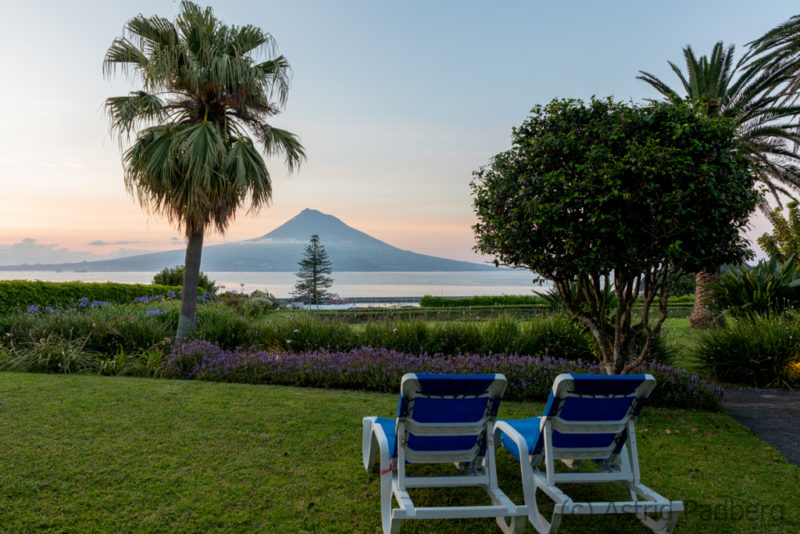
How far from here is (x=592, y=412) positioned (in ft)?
9.76

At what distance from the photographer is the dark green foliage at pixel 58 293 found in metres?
11.3

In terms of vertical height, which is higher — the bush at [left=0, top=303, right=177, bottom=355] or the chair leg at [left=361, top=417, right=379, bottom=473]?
the bush at [left=0, top=303, right=177, bottom=355]

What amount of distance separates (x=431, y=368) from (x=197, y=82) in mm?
6936

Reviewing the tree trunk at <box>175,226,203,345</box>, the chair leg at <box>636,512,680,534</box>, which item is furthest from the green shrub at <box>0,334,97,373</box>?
the chair leg at <box>636,512,680,534</box>

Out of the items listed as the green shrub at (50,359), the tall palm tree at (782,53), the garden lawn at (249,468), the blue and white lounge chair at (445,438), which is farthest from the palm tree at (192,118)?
the tall palm tree at (782,53)

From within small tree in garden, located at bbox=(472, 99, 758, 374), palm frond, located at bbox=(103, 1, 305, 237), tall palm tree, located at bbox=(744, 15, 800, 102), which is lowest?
small tree in garden, located at bbox=(472, 99, 758, 374)

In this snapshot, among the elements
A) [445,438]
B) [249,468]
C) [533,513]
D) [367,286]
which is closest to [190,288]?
[249,468]

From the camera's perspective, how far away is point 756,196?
496 cm

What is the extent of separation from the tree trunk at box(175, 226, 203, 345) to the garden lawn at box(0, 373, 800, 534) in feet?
9.69

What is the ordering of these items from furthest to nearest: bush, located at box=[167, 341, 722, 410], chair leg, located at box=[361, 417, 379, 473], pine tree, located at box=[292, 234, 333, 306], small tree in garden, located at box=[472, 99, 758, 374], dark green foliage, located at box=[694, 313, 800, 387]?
pine tree, located at box=[292, 234, 333, 306] < dark green foliage, located at box=[694, 313, 800, 387] < bush, located at box=[167, 341, 722, 410] < small tree in garden, located at box=[472, 99, 758, 374] < chair leg, located at box=[361, 417, 379, 473]

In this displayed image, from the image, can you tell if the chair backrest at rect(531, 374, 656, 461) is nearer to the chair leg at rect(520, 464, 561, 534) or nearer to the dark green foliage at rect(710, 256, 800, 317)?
the chair leg at rect(520, 464, 561, 534)

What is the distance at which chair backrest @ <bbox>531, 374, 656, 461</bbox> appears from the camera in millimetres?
2848

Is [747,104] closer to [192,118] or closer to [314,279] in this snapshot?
[192,118]

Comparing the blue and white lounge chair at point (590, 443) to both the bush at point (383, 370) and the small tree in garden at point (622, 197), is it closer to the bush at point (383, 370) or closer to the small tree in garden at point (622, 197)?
the small tree in garden at point (622, 197)
